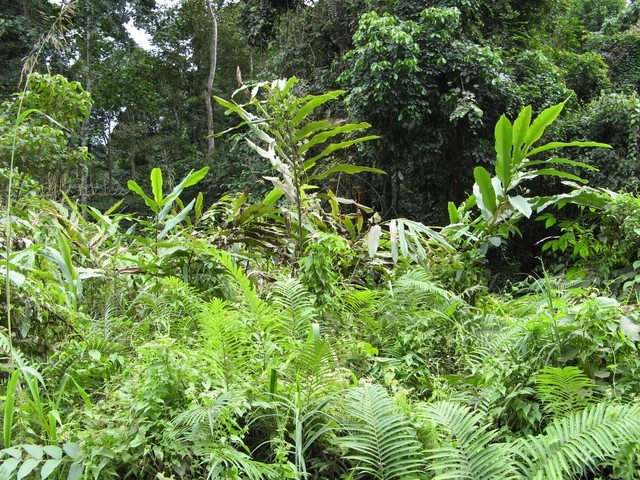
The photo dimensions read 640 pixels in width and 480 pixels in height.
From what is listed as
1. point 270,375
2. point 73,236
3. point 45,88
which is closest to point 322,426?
point 270,375

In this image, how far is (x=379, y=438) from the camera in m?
1.14

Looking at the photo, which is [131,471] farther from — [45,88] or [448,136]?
[448,136]

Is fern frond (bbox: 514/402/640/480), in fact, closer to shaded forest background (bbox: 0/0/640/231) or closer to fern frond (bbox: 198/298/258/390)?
fern frond (bbox: 198/298/258/390)

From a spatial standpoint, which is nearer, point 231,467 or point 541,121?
point 231,467

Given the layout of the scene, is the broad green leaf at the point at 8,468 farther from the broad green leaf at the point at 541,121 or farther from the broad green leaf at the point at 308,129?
the broad green leaf at the point at 541,121

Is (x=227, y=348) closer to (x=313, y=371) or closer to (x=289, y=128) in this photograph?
(x=313, y=371)

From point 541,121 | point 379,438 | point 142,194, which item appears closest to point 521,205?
point 541,121

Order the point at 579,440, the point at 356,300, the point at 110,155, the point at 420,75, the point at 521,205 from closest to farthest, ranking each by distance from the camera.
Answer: the point at 579,440 → the point at 521,205 → the point at 356,300 → the point at 420,75 → the point at 110,155

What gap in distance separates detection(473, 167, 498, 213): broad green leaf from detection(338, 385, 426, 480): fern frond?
106 centimetres

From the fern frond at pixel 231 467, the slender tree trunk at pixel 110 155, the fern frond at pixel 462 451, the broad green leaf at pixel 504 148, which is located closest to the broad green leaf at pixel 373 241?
the broad green leaf at pixel 504 148

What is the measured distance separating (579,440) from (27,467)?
1.10 meters

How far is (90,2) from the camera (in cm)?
1168

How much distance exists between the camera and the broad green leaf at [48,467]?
3.11 ft

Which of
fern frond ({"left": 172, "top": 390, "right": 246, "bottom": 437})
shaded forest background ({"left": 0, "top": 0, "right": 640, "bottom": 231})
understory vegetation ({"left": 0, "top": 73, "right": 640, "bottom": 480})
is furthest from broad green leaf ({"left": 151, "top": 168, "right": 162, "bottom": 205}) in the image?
fern frond ({"left": 172, "top": 390, "right": 246, "bottom": 437})
